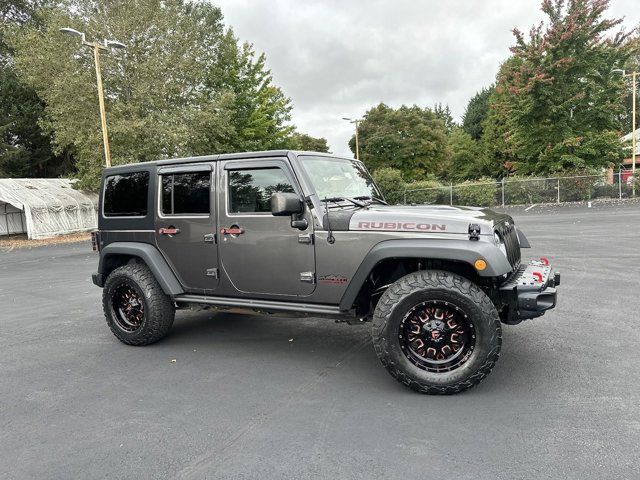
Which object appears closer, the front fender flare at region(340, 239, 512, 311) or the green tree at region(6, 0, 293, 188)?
the front fender flare at region(340, 239, 512, 311)

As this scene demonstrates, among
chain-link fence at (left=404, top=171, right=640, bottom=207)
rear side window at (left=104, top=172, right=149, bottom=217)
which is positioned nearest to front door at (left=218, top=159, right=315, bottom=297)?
rear side window at (left=104, top=172, right=149, bottom=217)

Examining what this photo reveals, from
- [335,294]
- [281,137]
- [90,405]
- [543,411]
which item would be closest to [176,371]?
[90,405]

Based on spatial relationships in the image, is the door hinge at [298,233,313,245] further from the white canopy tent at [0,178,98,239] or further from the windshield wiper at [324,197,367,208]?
the white canopy tent at [0,178,98,239]

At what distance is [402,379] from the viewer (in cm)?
363

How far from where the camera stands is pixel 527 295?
359cm

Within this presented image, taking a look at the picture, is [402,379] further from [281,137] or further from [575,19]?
[281,137]

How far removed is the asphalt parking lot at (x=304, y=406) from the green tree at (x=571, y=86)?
2287cm

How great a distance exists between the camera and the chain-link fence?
1030 inches

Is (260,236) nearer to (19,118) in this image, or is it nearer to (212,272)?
(212,272)

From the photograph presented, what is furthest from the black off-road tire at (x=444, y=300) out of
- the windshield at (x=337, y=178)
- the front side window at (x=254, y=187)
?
the front side window at (x=254, y=187)

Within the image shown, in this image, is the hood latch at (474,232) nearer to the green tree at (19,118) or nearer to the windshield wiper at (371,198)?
the windshield wiper at (371,198)

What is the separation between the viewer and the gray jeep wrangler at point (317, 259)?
359 cm

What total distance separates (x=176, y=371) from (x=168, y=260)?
→ 1.23 m

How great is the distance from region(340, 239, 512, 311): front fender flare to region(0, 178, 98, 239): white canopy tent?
25572mm
